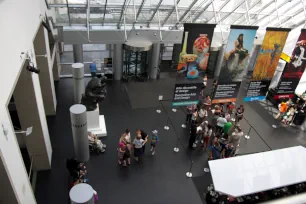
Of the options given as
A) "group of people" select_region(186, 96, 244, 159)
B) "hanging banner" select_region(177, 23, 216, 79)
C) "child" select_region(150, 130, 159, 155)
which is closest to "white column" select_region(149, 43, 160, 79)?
"group of people" select_region(186, 96, 244, 159)

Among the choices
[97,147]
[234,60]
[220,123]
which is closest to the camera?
[234,60]

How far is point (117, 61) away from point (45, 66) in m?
4.90

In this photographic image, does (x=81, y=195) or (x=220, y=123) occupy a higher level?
(x=81, y=195)

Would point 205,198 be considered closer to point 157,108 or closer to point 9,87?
point 157,108

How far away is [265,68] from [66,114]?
8.82 meters

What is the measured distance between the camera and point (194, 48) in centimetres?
864

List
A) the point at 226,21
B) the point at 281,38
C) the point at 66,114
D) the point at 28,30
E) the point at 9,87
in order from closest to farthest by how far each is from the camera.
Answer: the point at 9,87 → the point at 28,30 → the point at 281,38 → the point at 66,114 → the point at 226,21

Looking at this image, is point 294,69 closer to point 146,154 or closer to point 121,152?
point 146,154

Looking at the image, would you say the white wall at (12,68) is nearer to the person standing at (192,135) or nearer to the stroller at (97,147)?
A: the stroller at (97,147)

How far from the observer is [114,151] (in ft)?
32.3

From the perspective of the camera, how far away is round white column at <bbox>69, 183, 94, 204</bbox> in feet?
19.0

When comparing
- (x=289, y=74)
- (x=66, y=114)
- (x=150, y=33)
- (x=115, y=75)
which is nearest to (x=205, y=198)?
(x=289, y=74)

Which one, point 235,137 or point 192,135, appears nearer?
point 235,137

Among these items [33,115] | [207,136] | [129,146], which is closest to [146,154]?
[129,146]
